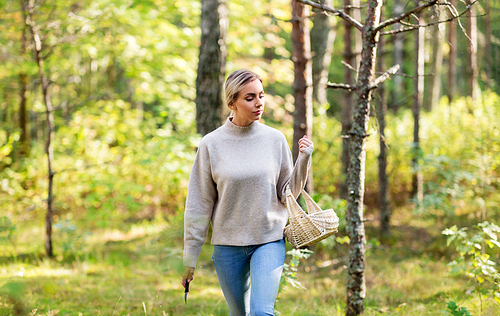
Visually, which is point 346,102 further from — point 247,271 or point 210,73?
point 247,271

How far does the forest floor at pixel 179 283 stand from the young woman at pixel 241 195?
424mm

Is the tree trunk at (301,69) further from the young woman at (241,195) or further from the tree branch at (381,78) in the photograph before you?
the young woman at (241,195)

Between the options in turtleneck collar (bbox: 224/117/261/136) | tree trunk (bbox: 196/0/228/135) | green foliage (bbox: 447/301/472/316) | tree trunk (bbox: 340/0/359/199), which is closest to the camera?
turtleneck collar (bbox: 224/117/261/136)

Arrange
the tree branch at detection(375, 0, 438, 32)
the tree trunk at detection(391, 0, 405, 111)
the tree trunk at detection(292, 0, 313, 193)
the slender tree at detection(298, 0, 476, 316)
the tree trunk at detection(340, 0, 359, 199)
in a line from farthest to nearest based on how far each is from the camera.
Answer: the tree trunk at detection(391, 0, 405, 111) → the tree trunk at detection(340, 0, 359, 199) → the tree trunk at detection(292, 0, 313, 193) → the slender tree at detection(298, 0, 476, 316) → the tree branch at detection(375, 0, 438, 32)

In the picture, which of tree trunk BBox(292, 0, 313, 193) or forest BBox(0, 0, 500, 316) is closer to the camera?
forest BBox(0, 0, 500, 316)

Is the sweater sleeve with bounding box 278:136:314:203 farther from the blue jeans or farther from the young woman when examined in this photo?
the blue jeans

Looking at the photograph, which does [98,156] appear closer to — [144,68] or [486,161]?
[144,68]

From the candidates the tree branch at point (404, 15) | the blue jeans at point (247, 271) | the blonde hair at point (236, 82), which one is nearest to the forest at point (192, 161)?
the tree branch at point (404, 15)

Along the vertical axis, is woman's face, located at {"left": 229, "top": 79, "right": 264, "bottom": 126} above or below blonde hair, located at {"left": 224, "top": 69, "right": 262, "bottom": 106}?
below

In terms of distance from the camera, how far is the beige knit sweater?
7.78 ft

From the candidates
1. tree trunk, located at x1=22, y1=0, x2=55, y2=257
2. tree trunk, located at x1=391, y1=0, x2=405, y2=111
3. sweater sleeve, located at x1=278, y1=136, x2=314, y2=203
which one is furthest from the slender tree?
tree trunk, located at x1=22, y1=0, x2=55, y2=257

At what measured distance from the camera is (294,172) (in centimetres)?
243

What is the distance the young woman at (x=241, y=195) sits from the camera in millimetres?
2357

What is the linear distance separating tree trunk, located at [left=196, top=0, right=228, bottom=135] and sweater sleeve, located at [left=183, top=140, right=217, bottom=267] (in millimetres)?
3450
